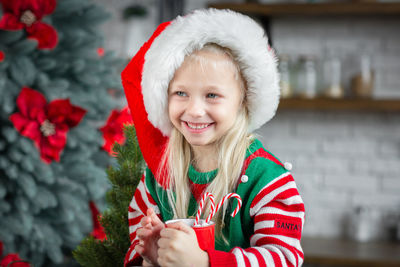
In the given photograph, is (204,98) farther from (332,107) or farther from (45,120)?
(332,107)

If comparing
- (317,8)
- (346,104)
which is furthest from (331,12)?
(346,104)

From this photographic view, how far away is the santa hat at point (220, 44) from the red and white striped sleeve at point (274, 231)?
0.54ft

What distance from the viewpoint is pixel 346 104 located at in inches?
81.4

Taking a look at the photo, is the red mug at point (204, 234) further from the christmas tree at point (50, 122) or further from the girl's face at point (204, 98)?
the christmas tree at point (50, 122)

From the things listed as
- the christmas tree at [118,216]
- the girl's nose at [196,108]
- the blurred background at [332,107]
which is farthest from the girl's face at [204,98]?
the blurred background at [332,107]

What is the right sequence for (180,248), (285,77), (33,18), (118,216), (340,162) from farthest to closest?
(340,162)
(285,77)
(33,18)
(118,216)
(180,248)

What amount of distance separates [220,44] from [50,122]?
851mm

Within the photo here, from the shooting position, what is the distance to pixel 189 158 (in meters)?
0.83

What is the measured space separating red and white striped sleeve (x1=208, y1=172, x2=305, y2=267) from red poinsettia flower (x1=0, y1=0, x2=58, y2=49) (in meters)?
0.97

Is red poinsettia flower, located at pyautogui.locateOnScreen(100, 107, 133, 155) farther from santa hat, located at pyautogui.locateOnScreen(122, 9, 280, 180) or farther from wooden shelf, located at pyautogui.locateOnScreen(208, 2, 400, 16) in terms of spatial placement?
wooden shelf, located at pyautogui.locateOnScreen(208, 2, 400, 16)

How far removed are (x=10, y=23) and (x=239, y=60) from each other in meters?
0.91

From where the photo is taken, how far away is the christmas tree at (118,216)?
941mm

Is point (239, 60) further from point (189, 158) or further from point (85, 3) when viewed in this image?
point (85, 3)

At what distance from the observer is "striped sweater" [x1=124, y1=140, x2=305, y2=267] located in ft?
2.13
